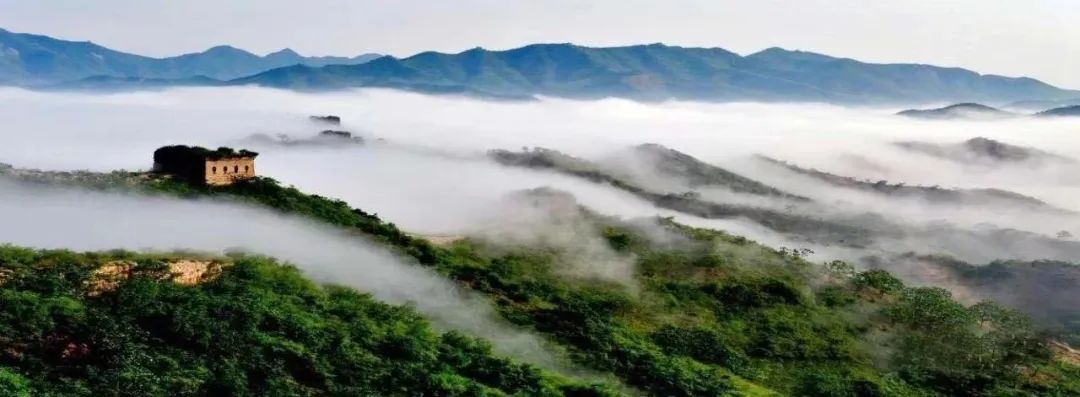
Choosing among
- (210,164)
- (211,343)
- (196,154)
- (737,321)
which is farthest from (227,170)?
(737,321)

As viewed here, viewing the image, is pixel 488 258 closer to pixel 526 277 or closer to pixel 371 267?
pixel 526 277

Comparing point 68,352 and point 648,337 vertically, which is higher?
point 68,352

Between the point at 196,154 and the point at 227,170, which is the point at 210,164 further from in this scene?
the point at 196,154

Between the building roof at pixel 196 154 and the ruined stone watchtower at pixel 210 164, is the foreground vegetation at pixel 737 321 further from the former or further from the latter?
the building roof at pixel 196 154

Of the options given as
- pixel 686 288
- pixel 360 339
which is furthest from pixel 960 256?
pixel 360 339

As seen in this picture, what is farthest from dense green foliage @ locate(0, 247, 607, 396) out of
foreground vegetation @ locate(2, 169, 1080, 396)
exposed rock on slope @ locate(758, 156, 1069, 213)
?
exposed rock on slope @ locate(758, 156, 1069, 213)
